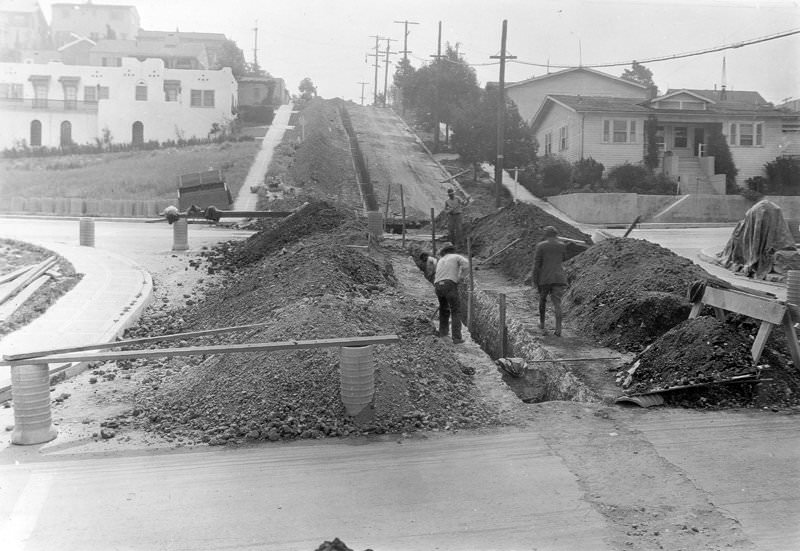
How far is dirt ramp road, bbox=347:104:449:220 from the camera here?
3772cm

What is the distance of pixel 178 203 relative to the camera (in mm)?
32625

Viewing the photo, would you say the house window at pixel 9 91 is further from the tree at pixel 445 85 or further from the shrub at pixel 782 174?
the shrub at pixel 782 174

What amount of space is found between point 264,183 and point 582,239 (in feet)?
70.7

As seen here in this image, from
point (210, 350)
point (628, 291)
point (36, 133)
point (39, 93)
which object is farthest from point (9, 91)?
point (210, 350)

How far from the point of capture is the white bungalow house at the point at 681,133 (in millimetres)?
42375

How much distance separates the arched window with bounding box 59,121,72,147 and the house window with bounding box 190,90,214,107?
7172mm

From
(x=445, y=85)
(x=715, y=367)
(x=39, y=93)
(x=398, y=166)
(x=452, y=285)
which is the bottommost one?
(x=715, y=367)

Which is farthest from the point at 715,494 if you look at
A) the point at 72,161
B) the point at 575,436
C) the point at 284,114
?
the point at 284,114

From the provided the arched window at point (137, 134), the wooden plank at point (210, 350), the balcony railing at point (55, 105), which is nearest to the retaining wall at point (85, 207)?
the balcony railing at point (55, 105)

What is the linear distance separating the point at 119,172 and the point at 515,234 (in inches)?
1005

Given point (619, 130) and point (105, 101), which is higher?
point (105, 101)

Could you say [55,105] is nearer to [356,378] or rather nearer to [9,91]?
[9,91]

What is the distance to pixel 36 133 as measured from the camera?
151 feet

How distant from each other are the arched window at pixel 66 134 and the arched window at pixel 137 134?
3403 mm
